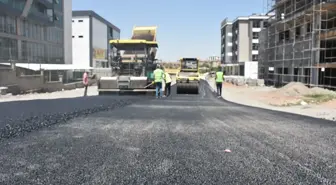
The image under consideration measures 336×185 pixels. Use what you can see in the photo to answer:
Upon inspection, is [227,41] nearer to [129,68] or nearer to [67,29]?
[67,29]

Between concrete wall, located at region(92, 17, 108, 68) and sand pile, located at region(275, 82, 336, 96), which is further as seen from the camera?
A: concrete wall, located at region(92, 17, 108, 68)

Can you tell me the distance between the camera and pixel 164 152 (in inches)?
214

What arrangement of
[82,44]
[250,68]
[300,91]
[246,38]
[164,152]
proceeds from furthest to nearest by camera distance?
[246,38] → [82,44] → [250,68] → [300,91] → [164,152]

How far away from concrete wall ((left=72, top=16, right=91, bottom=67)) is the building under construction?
115 ft

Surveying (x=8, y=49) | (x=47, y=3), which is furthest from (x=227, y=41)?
(x=8, y=49)

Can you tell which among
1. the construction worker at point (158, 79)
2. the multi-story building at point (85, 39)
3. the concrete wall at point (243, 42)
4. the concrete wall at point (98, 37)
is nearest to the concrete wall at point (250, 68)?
the multi-story building at point (85, 39)

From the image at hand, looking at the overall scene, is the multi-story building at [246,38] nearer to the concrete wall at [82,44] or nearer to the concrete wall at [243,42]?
the concrete wall at [243,42]

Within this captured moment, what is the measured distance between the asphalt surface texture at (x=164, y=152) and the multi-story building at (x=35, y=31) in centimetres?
2679

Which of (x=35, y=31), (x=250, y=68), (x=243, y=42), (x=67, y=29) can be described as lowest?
(x=250, y=68)

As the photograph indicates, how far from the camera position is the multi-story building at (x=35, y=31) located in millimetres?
37000

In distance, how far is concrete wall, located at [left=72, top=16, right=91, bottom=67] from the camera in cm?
6325

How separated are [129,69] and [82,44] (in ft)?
155

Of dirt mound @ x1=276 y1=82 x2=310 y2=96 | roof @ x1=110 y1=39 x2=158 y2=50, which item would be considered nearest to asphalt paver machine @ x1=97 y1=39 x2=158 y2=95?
roof @ x1=110 y1=39 x2=158 y2=50

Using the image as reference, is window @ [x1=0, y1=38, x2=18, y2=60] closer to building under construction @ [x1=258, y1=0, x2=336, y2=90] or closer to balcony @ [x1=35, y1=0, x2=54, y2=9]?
balcony @ [x1=35, y1=0, x2=54, y2=9]
